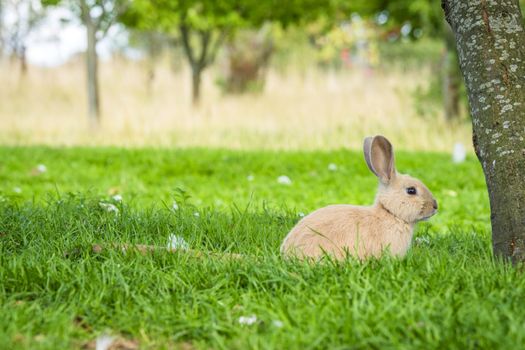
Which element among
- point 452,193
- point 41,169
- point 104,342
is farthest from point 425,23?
point 104,342

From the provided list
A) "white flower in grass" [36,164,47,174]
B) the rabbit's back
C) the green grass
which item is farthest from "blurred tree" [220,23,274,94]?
the rabbit's back

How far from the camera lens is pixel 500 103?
3561 millimetres

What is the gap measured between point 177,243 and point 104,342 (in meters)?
1.16

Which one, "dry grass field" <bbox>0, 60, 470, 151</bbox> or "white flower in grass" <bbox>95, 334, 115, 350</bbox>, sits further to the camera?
"dry grass field" <bbox>0, 60, 470, 151</bbox>

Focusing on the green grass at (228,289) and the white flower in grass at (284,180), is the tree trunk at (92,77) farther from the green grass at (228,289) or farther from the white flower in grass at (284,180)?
the green grass at (228,289)

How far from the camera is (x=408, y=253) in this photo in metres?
3.56

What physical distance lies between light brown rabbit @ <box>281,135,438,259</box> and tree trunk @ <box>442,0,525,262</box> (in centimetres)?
38

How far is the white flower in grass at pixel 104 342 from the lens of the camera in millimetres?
2723

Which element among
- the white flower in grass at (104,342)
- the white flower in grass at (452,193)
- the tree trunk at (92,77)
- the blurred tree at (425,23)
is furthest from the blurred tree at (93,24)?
the white flower in grass at (104,342)

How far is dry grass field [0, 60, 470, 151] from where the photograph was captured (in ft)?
42.7

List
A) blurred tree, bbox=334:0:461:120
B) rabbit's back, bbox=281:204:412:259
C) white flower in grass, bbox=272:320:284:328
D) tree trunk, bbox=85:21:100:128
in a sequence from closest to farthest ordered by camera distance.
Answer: white flower in grass, bbox=272:320:284:328, rabbit's back, bbox=281:204:412:259, blurred tree, bbox=334:0:461:120, tree trunk, bbox=85:21:100:128

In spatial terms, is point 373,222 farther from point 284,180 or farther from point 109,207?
point 284,180

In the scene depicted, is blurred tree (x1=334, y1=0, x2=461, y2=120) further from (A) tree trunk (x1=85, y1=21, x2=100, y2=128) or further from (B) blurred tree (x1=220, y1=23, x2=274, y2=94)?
(B) blurred tree (x1=220, y1=23, x2=274, y2=94)

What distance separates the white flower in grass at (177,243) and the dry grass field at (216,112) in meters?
7.90
